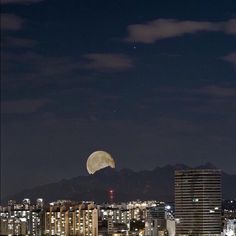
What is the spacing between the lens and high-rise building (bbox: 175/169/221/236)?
29.6m

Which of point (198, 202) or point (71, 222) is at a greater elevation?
point (198, 202)

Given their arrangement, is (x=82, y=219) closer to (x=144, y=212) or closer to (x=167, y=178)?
(x=144, y=212)

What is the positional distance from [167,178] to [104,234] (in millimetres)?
30466

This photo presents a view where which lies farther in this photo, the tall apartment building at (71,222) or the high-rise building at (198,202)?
the high-rise building at (198,202)

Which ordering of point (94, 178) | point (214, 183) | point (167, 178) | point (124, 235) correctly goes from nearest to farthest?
point (124, 235) < point (214, 183) < point (167, 178) < point (94, 178)

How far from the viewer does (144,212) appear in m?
35.5

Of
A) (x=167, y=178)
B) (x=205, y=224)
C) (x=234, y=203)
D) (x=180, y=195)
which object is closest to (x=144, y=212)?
(x=180, y=195)

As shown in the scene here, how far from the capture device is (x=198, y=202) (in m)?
31.3

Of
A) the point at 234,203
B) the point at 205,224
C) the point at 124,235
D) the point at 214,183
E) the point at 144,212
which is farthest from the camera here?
the point at 234,203

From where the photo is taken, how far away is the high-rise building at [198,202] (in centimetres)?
2956

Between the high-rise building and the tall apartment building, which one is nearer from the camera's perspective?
the tall apartment building

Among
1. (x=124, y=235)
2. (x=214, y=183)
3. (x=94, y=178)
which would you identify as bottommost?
(x=124, y=235)

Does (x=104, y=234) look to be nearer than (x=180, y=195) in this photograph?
Yes

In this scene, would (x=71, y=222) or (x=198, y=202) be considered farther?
(x=198, y=202)
